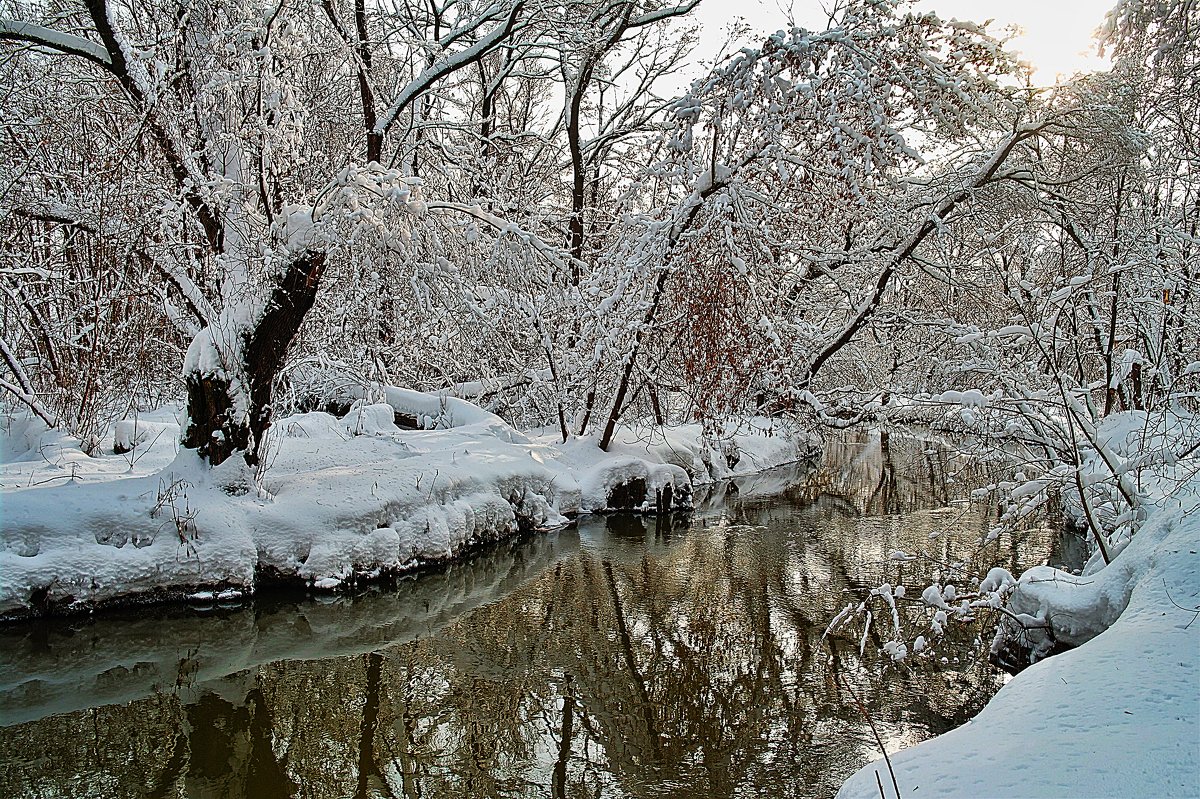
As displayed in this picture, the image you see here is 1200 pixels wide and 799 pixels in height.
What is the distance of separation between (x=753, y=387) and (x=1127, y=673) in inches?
218

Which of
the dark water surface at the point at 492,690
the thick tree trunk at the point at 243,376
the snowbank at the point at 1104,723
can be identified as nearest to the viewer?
the snowbank at the point at 1104,723

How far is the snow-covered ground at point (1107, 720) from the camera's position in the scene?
295 cm

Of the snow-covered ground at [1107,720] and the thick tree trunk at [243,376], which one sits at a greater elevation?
the thick tree trunk at [243,376]

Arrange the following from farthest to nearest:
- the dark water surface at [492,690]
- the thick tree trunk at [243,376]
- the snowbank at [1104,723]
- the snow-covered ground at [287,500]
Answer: the thick tree trunk at [243,376]
the snow-covered ground at [287,500]
the dark water surface at [492,690]
the snowbank at [1104,723]

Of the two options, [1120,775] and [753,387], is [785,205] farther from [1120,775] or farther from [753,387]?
[1120,775]

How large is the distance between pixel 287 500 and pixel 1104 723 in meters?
7.70

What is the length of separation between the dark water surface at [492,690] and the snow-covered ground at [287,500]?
0.40 meters

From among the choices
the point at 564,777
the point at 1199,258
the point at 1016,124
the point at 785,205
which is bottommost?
the point at 564,777

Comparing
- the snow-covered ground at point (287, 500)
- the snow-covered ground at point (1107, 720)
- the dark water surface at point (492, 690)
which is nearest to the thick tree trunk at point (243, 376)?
the snow-covered ground at point (287, 500)

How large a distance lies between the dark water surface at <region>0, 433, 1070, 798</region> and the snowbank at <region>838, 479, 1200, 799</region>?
1.42 m

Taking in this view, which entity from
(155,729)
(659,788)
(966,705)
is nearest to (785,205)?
(966,705)

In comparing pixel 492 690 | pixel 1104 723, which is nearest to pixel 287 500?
pixel 492 690

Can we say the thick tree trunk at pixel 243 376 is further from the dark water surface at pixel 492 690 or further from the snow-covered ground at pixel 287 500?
the dark water surface at pixel 492 690

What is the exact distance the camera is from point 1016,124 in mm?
7645
